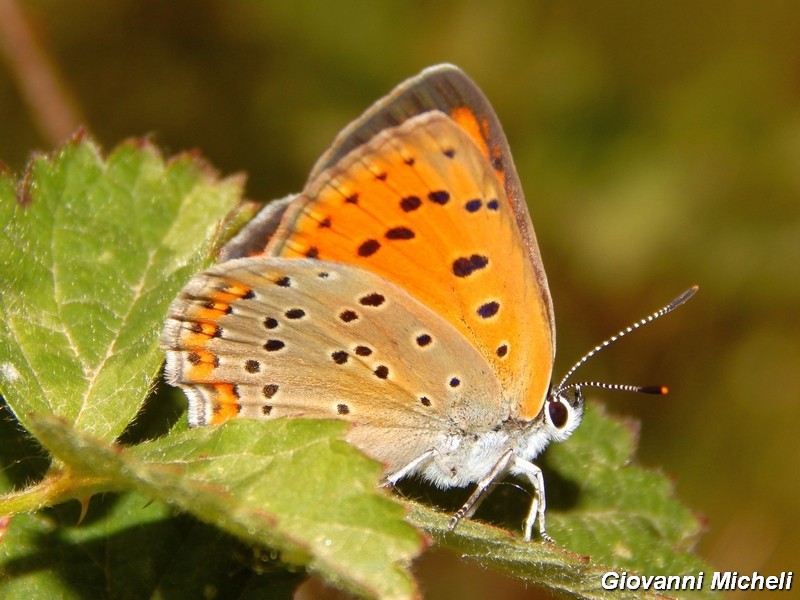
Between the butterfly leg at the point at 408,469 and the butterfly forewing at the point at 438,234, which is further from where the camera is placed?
the butterfly leg at the point at 408,469

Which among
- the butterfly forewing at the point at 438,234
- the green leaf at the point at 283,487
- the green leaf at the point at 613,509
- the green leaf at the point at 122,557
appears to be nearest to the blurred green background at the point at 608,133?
the green leaf at the point at 613,509

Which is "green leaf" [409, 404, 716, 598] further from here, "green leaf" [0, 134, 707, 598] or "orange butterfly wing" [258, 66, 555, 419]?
"orange butterfly wing" [258, 66, 555, 419]

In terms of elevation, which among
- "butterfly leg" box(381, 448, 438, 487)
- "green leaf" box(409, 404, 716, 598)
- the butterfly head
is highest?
the butterfly head

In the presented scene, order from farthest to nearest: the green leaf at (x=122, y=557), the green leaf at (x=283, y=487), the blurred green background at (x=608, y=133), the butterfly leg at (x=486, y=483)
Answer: the blurred green background at (x=608, y=133) < the butterfly leg at (x=486, y=483) < the green leaf at (x=122, y=557) < the green leaf at (x=283, y=487)

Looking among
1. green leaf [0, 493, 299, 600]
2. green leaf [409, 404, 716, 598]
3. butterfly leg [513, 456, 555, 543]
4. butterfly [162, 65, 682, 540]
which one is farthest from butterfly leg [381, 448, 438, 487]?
green leaf [0, 493, 299, 600]

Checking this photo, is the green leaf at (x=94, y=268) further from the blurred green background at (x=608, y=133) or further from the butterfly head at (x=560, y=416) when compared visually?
the blurred green background at (x=608, y=133)

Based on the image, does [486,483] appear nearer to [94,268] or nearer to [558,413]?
[558,413]
